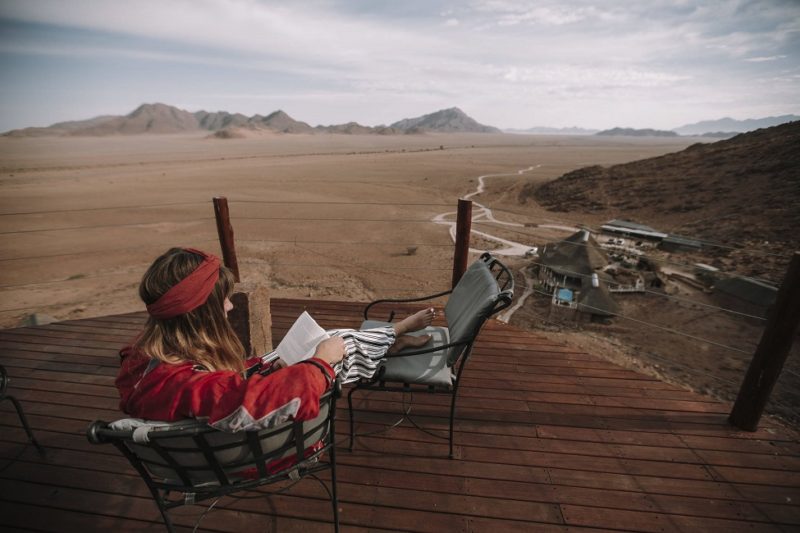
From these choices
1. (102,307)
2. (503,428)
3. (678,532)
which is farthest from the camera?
(102,307)

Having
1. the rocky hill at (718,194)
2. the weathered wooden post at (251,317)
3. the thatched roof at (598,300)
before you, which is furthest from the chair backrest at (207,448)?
the rocky hill at (718,194)

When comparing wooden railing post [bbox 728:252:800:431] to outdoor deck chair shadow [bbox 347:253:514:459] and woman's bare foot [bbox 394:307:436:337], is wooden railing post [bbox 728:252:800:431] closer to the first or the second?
outdoor deck chair shadow [bbox 347:253:514:459]

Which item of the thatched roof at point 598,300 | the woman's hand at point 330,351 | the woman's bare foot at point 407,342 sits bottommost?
the thatched roof at point 598,300

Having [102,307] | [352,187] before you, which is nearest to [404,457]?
[102,307]

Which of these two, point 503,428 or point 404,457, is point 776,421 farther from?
point 404,457

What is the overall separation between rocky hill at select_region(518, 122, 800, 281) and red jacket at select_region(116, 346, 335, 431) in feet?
56.9

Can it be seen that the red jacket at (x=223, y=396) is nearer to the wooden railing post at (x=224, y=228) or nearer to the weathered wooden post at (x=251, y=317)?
the weathered wooden post at (x=251, y=317)

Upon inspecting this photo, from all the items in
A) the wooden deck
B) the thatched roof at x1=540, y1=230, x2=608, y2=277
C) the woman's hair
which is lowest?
the thatched roof at x1=540, y1=230, x2=608, y2=277

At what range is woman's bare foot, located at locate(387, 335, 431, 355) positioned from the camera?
2.38m

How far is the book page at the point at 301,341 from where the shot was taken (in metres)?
1.91

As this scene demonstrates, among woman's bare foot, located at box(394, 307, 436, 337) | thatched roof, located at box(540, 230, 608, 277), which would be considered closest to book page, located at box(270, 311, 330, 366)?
woman's bare foot, located at box(394, 307, 436, 337)

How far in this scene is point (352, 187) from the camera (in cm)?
2902

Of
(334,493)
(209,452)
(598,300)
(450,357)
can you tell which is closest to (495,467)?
(450,357)

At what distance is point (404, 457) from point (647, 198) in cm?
2911
